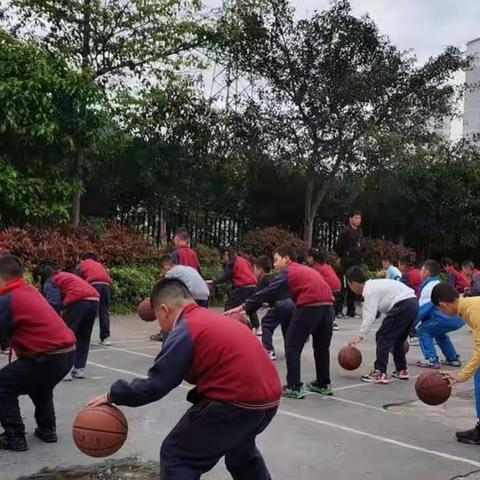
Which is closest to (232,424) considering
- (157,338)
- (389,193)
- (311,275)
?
(311,275)

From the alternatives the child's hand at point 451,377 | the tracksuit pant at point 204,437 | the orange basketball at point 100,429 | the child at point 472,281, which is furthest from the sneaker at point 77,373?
the child at point 472,281

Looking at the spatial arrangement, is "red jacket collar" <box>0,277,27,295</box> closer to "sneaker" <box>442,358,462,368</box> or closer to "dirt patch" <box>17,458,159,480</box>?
"dirt patch" <box>17,458,159,480</box>

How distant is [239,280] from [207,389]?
25.3 feet

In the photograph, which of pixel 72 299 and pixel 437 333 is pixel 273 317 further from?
pixel 72 299

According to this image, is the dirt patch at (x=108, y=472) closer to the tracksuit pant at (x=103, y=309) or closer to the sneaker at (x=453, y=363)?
the tracksuit pant at (x=103, y=309)

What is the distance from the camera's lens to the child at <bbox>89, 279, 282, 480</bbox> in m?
3.79

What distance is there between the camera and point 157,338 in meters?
11.6

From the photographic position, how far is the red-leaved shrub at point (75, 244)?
13078mm

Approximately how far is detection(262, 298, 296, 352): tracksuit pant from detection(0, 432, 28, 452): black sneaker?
14.5ft

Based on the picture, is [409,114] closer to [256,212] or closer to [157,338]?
[256,212]

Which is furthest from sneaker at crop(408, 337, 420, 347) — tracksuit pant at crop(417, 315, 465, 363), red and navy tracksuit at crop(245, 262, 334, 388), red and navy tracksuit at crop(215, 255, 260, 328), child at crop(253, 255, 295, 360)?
red and navy tracksuit at crop(245, 262, 334, 388)

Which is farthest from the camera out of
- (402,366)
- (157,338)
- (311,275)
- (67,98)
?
(67,98)

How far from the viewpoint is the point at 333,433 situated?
6.59 meters

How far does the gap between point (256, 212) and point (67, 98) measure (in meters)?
7.21
